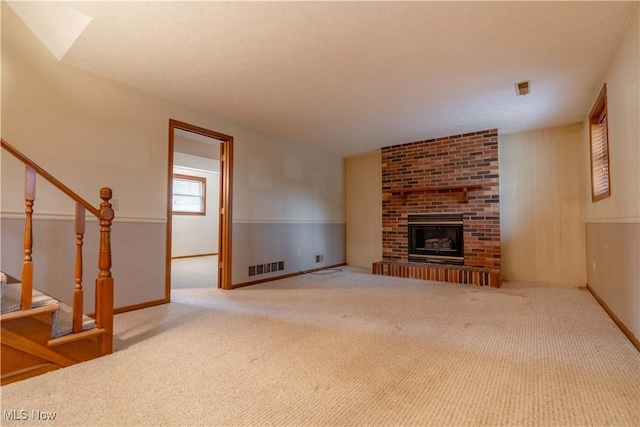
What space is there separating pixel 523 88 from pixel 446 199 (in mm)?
2077

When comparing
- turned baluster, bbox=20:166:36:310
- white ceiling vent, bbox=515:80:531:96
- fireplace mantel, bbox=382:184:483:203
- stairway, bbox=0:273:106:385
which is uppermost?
white ceiling vent, bbox=515:80:531:96

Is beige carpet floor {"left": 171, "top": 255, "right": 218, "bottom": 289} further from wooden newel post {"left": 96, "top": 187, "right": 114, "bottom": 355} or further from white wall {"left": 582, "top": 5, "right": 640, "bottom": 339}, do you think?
white wall {"left": 582, "top": 5, "right": 640, "bottom": 339}

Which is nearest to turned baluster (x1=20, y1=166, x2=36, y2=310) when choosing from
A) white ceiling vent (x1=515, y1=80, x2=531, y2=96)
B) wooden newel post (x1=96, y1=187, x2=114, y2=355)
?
wooden newel post (x1=96, y1=187, x2=114, y2=355)

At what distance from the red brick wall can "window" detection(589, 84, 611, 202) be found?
3.51 feet

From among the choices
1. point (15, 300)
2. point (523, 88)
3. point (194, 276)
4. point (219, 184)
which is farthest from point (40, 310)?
point (523, 88)

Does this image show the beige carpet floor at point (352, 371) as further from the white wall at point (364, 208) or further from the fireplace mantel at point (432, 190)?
the white wall at point (364, 208)

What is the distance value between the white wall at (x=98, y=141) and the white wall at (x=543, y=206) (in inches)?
152

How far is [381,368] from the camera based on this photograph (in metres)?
1.75

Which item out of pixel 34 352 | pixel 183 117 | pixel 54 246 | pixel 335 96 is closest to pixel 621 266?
pixel 335 96

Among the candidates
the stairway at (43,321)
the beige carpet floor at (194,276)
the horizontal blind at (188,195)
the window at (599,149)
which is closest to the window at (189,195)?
the horizontal blind at (188,195)

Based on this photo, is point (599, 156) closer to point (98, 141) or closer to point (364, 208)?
point (364, 208)

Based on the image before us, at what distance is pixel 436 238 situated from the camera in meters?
5.00

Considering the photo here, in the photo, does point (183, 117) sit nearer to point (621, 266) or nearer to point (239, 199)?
point (239, 199)

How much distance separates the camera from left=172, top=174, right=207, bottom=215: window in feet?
24.9
